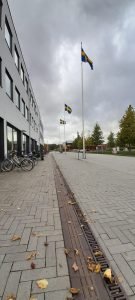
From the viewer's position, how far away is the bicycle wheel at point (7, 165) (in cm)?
1107

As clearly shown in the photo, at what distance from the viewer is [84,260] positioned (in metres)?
2.33

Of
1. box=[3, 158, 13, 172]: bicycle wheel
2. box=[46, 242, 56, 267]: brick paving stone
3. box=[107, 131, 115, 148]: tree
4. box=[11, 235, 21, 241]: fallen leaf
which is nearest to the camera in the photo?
box=[46, 242, 56, 267]: brick paving stone

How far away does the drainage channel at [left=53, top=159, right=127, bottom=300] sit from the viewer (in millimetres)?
1812

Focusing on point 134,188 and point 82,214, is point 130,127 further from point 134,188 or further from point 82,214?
point 82,214

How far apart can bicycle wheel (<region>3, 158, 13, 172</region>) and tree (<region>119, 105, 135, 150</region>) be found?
102ft

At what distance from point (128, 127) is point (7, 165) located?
31740mm

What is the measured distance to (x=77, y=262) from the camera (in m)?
2.29

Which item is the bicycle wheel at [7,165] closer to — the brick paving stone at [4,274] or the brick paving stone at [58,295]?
the brick paving stone at [4,274]

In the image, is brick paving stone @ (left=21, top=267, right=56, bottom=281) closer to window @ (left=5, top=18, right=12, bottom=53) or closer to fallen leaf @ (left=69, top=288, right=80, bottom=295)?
fallen leaf @ (left=69, top=288, right=80, bottom=295)

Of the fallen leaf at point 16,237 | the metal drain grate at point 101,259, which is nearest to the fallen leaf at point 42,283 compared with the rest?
the metal drain grate at point 101,259

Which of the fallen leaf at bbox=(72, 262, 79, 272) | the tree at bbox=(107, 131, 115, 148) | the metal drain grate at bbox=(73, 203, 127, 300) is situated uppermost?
the tree at bbox=(107, 131, 115, 148)

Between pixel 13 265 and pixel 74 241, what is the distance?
3.22ft

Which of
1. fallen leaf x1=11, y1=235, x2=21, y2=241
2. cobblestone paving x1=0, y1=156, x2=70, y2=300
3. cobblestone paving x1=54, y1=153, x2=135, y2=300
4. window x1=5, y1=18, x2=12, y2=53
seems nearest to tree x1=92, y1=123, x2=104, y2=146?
window x1=5, y1=18, x2=12, y2=53

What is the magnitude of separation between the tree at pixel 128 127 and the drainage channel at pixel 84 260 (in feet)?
118
